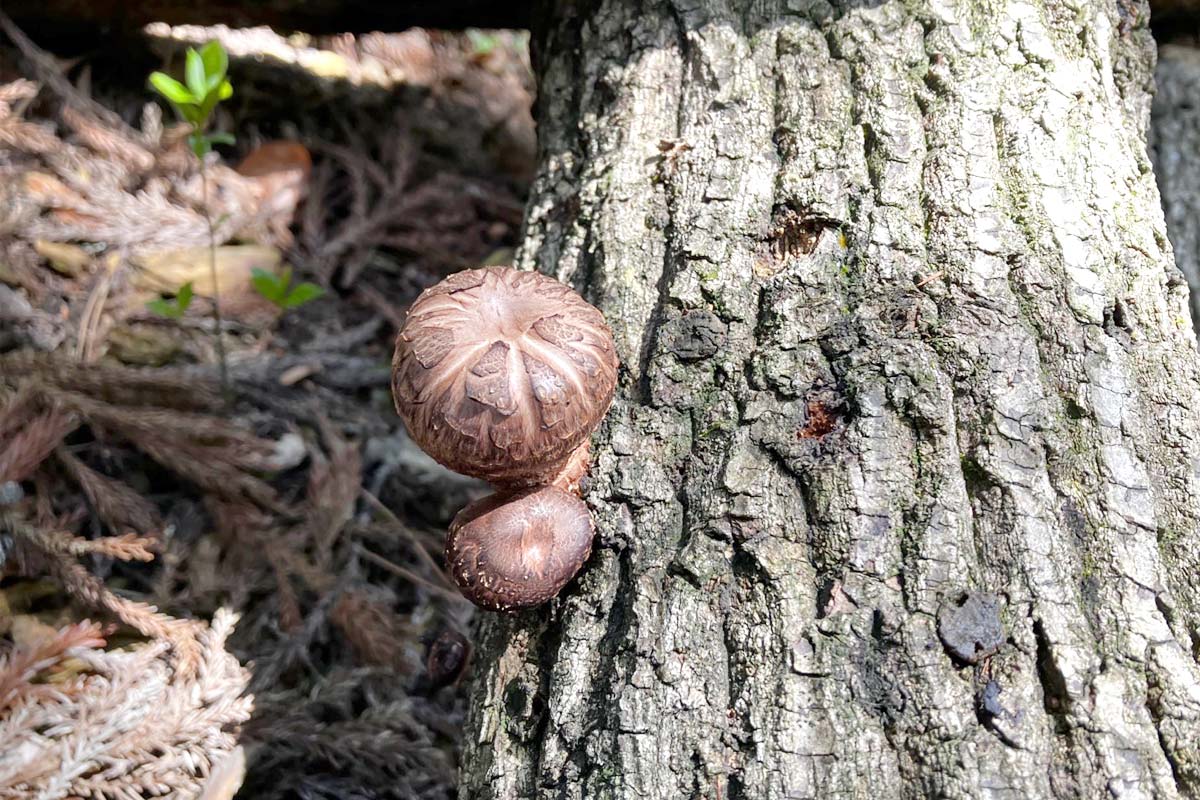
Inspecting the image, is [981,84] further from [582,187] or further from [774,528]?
[774,528]

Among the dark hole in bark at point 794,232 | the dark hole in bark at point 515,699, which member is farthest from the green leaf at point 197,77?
the dark hole in bark at point 515,699

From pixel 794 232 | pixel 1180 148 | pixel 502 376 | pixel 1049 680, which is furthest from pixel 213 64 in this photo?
pixel 1180 148

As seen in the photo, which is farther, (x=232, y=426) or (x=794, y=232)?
(x=232, y=426)

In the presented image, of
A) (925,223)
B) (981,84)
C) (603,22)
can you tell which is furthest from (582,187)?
(981,84)

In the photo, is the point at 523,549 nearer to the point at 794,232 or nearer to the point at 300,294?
the point at 794,232

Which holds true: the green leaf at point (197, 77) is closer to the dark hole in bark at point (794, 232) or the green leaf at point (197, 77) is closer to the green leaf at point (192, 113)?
the green leaf at point (192, 113)

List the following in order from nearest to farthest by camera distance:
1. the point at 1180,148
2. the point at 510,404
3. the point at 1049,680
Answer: the point at 1049,680
the point at 510,404
the point at 1180,148

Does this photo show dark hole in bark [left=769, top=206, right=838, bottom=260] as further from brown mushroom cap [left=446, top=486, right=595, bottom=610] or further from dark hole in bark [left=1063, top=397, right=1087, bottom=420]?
brown mushroom cap [left=446, top=486, right=595, bottom=610]

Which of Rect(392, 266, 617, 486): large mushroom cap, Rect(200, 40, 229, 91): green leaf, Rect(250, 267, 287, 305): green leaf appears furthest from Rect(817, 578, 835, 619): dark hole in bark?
Rect(200, 40, 229, 91): green leaf
